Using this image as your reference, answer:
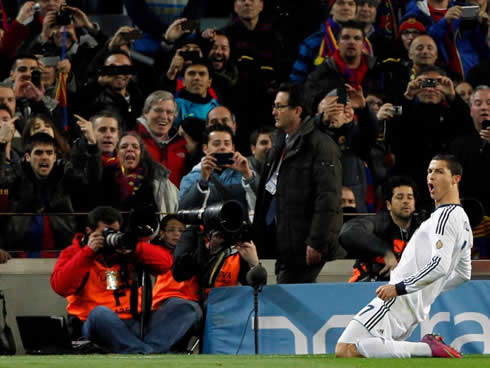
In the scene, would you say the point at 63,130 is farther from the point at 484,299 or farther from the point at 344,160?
the point at 484,299

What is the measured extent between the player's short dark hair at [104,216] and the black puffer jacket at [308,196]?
57.8 inches

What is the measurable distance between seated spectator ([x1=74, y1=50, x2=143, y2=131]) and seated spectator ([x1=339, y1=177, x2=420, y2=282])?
11.4 ft

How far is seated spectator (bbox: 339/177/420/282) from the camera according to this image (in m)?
9.01

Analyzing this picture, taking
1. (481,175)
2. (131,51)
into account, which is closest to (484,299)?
(481,175)

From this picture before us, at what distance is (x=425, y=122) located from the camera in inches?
437

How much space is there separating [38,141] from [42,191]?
0.50 metres

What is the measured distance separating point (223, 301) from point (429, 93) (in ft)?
12.5

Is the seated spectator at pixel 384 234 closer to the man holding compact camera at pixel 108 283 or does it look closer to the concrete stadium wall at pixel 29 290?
the man holding compact camera at pixel 108 283

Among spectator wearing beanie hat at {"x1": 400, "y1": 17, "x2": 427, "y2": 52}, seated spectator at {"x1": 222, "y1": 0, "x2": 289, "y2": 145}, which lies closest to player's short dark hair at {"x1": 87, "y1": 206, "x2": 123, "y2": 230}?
seated spectator at {"x1": 222, "y1": 0, "x2": 289, "y2": 145}

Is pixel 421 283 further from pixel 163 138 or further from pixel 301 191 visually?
pixel 163 138

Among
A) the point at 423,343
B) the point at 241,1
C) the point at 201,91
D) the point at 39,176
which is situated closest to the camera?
the point at 423,343

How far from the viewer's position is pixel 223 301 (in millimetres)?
9016

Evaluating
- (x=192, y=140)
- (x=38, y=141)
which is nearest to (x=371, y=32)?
(x=192, y=140)

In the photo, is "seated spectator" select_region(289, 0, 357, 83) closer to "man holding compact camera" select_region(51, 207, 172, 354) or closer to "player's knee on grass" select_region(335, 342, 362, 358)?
"man holding compact camera" select_region(51, 207, 172, 354)
